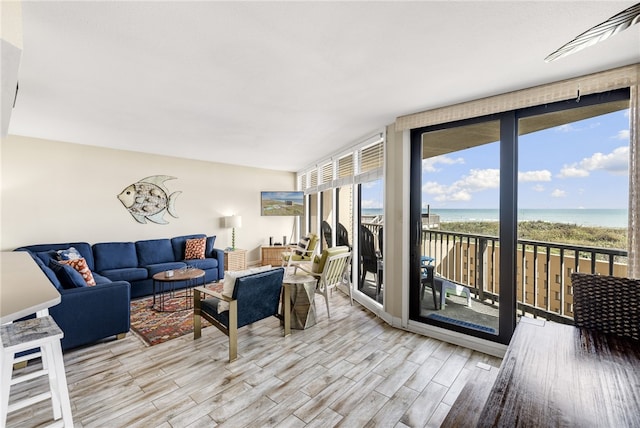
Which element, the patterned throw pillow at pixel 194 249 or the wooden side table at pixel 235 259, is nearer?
the patterned throw pillow at pixel 194 249

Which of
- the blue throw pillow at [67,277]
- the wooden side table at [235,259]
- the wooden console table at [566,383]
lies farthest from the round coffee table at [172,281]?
the wooden console table at [566,383]

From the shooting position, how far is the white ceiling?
1478 millimetres

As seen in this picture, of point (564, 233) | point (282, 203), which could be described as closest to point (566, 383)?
point (564, 233)

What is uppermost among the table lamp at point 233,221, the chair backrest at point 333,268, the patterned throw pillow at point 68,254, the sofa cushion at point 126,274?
the table lamp at point 233,221

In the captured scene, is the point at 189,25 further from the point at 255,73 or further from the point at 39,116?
the point at 39,116

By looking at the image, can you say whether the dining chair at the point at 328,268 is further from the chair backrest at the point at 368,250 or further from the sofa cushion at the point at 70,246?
the sofa cushion at the point at 70,246

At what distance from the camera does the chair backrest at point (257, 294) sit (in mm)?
2541

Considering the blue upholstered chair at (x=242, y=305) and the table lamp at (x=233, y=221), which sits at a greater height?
the table lamp at (x=233, y=221)

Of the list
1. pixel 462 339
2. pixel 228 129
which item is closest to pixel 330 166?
pixel 228 129

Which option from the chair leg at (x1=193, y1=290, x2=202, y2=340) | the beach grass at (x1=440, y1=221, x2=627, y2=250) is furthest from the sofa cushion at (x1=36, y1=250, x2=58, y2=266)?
the beach grass at (x1=440, y1=221, x2=627, y2=250)

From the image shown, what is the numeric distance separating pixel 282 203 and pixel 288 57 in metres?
5.20

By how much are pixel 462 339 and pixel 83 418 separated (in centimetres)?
322

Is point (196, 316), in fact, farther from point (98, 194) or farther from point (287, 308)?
point (98, 194)

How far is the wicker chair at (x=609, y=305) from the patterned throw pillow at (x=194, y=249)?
531 centimetres
